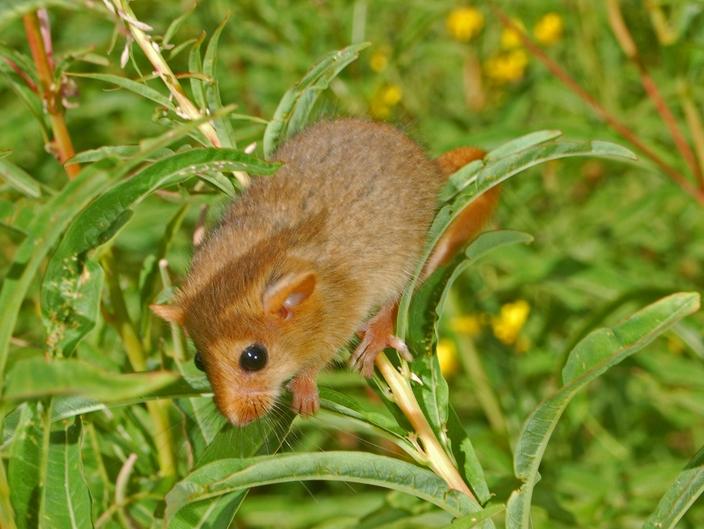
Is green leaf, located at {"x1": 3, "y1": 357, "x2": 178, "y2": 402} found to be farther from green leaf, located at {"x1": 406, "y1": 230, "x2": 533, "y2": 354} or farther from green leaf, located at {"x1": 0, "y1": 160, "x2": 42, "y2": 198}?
green leaf, located at {"x1": 0, "y1": 160, "x2": 42, "y2": 198}

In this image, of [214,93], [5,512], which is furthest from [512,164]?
[5,512]

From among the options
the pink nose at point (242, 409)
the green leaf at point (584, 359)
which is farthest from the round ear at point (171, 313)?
the green leaf at point (584, 359)

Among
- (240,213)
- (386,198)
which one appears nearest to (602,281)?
(386,198)

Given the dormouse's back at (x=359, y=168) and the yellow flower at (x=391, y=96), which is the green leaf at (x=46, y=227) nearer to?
the dormouse's back at (x=359, y=168)

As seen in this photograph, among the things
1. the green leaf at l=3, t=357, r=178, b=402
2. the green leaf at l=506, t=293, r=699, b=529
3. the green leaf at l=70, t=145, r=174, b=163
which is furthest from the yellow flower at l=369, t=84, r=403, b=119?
the green leaf at l=3, t=357, r=178, b=402

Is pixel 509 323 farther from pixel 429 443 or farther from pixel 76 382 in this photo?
pixel 76 382
